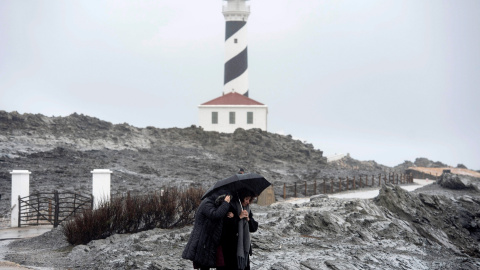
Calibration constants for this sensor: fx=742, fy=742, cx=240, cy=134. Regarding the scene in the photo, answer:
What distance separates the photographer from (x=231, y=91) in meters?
53.3

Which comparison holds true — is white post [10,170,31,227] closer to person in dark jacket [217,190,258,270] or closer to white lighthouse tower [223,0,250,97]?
person in dark jacket [217,190,258,270]

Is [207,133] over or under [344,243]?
over

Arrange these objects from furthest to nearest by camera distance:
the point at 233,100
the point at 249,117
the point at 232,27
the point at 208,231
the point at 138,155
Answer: the point at 232,27 < the point at 249,117 < the point at 233,100 < the point at 138,155 < the point at 208,231

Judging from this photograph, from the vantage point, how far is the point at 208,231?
320 inches

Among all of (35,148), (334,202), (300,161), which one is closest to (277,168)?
(300,161)

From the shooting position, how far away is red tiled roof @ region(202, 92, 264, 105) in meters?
50.4

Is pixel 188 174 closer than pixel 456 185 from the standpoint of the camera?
No

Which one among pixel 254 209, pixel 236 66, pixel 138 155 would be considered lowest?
pixel 254 209

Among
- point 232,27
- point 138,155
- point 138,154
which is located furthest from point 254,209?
point 232,27

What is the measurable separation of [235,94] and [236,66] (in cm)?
257

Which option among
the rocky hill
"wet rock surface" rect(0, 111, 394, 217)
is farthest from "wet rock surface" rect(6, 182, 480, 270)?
the rocky hill

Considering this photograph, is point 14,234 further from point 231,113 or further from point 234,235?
point 231,113

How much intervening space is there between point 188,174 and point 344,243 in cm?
2547

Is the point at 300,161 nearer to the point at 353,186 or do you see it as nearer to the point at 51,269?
the point at 353,186
